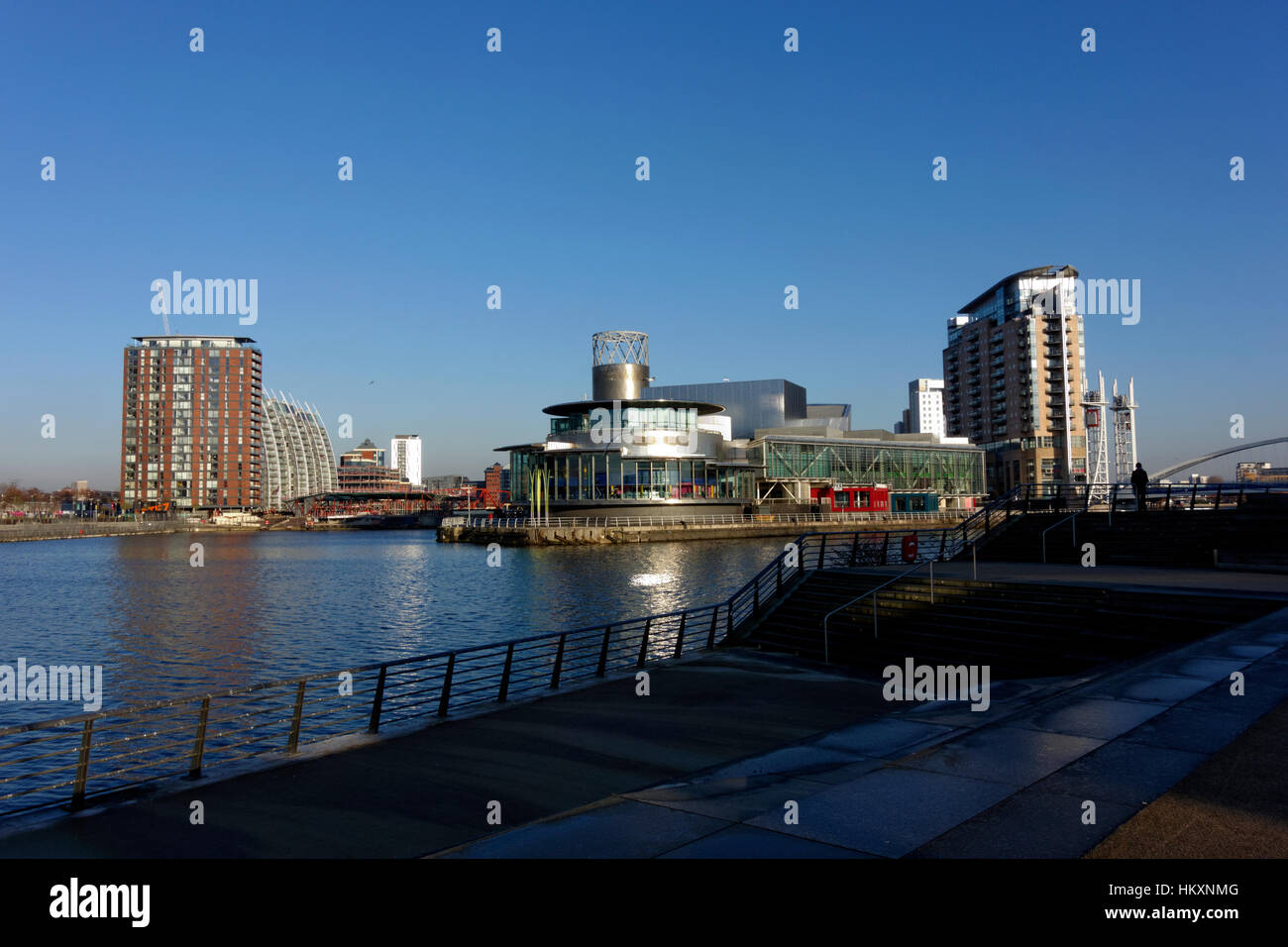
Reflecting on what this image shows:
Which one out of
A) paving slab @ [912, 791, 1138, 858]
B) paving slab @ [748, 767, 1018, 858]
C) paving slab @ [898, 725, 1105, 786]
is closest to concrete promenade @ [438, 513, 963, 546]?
paving slab @ [898, 725, 1105, 786]

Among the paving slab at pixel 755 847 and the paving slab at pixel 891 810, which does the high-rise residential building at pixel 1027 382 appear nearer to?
the paving slab at pixel 891 810

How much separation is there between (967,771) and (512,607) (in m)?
37.0

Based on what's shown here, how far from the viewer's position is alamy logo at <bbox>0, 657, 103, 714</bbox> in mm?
23641

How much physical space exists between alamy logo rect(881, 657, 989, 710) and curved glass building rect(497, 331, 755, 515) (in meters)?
87.3

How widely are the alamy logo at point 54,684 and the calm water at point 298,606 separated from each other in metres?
0.46

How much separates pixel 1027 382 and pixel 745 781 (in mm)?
162330

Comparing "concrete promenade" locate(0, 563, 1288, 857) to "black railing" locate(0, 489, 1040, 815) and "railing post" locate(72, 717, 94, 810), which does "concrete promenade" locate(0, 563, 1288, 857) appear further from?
"black railing" locate(0, 489, 1040, 815)

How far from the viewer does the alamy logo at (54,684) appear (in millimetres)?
23641

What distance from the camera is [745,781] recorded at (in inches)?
370

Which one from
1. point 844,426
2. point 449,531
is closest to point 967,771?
point 449,531

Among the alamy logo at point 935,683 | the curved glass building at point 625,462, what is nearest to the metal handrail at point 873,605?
the alamy logo at point 935,683

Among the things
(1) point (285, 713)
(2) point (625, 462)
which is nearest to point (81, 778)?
(1) point (285, 713)

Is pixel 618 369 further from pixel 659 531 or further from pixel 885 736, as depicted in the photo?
pixel 885 736
